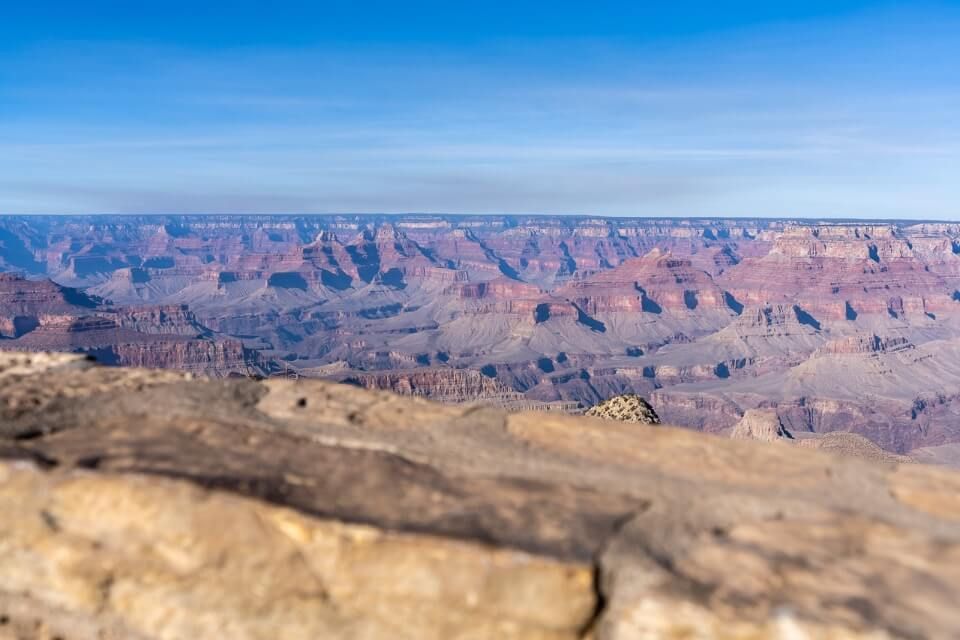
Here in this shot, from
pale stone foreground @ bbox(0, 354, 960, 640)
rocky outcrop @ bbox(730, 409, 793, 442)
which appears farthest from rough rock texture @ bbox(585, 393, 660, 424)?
rocky outcrop @ bbox(730, 409, 793, 442)

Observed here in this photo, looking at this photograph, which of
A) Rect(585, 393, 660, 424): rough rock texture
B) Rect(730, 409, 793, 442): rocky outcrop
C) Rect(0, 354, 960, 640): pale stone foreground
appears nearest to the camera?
Rect(0, 354, 960, 640): pale stone foreground

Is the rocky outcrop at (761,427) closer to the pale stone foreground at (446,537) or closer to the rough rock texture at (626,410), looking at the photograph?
the rough rock texture at (626,410)

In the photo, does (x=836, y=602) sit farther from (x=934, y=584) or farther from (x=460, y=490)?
(x=460, y=490)

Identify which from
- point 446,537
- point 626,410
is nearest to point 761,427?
point 626,410

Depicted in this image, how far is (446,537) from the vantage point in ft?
8.08

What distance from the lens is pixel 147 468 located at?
289 cm

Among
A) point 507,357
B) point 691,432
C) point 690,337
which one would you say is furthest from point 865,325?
point 691,432

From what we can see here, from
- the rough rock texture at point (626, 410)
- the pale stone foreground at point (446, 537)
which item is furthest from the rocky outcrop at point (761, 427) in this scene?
the pale stone foreground at point (446, 537)

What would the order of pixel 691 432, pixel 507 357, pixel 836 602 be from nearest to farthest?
pixel 836 602 → pixel 691 432 → pixel 507 357

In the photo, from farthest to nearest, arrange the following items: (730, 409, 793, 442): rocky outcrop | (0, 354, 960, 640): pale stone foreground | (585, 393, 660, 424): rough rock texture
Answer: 1. (730, 409, 793, 442): rocky outcrop
2. (585, 393, 660, 424): rough rock texture
3. (0, 354, 960, 640): pale stone foreground

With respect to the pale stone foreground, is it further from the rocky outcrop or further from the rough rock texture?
the rocky outcrop

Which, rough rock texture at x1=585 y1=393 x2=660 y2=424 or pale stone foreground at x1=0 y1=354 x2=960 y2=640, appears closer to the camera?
pale stone foreground at x1=0 y1=354 x2=960 y2=640

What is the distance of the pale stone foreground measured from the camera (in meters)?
2.34

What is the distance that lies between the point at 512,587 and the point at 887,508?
1.58 m
